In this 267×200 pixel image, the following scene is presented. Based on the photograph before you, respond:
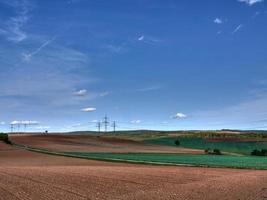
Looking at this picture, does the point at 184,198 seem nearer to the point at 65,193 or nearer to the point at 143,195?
the point at 143,195

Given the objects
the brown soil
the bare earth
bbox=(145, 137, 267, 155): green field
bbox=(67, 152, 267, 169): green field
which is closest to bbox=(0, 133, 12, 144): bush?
the brown soil

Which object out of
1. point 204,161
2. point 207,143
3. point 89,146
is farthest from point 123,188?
point 207,143

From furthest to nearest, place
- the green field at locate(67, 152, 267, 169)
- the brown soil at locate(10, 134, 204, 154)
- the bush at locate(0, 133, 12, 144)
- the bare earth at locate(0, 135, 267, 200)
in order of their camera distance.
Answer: the bush at locate(0, 133, 12, 144) < the brown soil at locate(10, 134, 204, 154) < the green field at locate(67, 152, 267, 169) < the bare earth at locate(0, 135, 267, 200)

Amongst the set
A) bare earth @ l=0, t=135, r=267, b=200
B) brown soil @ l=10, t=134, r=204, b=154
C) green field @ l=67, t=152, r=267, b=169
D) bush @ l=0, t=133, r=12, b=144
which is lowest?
bare earth @ l=0, t=135, r=267, b=200

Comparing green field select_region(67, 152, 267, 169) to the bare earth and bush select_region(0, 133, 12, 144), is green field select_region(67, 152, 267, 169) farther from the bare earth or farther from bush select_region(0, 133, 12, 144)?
bush select_region(0, 133, 12, 144)

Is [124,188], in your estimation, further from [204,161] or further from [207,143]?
[207,143]

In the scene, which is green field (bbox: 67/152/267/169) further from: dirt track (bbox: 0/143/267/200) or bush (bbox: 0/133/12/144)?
bush (bbox: 0/133/12/144)

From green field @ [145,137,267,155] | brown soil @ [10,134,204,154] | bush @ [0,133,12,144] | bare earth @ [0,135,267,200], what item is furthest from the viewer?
green field @ [145,137,267,155]

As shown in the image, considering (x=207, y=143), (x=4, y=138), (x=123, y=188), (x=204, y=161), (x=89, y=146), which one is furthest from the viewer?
(x=207, y=143)

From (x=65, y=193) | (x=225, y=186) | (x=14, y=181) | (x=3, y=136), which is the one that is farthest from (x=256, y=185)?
(x=3, y=136)

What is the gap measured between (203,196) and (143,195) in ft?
10.5

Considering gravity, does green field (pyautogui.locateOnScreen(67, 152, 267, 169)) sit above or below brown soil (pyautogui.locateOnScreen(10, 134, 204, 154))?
below

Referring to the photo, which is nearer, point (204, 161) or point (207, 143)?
point (204, 161)

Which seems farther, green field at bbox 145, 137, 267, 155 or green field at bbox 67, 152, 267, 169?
green field at bbox 145, 137, 267, 155
